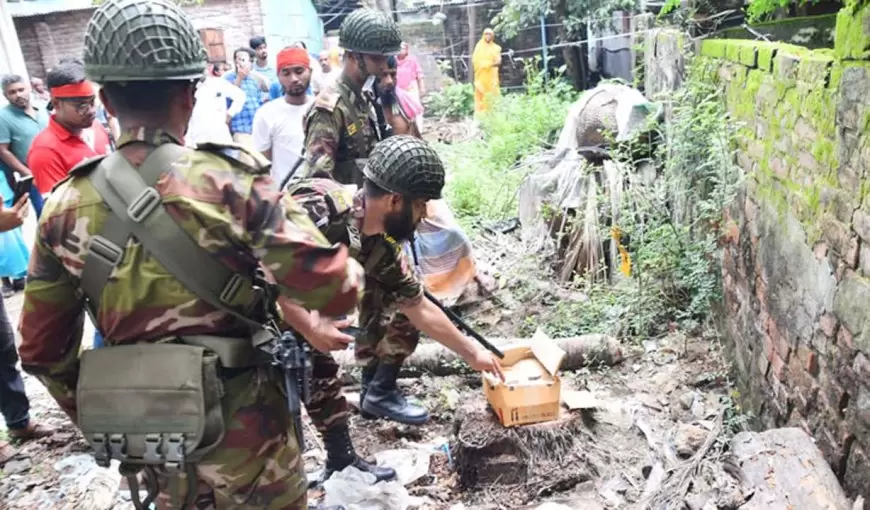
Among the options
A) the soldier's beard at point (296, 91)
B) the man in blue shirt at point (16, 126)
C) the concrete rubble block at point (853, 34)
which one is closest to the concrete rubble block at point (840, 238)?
the concrete rubble block at point (853, 34)

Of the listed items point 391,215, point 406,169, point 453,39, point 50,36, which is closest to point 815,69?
point 406,169

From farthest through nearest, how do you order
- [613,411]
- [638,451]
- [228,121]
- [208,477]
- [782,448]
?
[228,121] → [613,411] → [638,451] → [782,448] → [208,477]

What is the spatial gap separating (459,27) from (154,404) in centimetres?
1503

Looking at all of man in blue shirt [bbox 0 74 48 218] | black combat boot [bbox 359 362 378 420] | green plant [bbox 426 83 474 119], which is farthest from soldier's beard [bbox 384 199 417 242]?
green plant [bbox 426 83 474 119]

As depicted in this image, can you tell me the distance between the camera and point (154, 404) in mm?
1707

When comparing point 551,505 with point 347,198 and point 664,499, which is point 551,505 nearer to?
point 664,499

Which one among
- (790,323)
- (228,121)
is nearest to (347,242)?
(790,323)

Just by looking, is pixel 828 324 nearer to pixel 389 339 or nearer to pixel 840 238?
pixel 840 238

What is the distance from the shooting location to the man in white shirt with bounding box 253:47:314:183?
4754mm

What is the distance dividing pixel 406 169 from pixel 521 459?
1.49m

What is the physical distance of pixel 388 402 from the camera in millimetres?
3701

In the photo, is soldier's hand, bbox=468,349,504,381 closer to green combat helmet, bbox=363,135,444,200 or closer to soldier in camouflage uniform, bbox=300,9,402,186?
green combat helmet, bbox=363,135,444,200

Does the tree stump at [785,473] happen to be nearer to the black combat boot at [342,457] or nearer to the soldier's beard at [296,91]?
the black combat boot at [342,457]

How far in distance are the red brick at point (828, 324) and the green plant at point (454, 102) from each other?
485 inches
